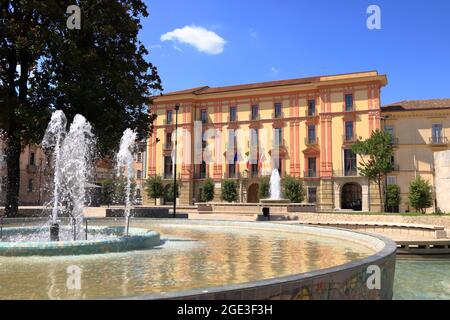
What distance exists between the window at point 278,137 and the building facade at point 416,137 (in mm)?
11059

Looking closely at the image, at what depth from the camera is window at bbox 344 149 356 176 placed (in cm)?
4175

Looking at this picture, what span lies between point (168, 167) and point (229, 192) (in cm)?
961

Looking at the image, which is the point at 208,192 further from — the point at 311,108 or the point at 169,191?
the point at 311,108

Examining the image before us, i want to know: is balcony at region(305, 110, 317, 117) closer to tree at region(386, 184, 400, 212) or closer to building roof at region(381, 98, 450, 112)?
building roof at region(381, 98, 450, 112)

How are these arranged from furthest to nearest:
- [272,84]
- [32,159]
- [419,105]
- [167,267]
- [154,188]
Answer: [32,159] → [272,84] → [154,188] → [419,105] → [167,267]

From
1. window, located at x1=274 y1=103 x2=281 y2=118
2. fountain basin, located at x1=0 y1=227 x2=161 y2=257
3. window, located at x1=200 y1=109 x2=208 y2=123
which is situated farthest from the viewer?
window, located at x1=200 y1=109 x2=208 y2=123

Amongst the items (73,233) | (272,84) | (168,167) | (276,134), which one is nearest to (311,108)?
(276,134)

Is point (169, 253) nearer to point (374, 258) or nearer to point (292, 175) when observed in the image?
point (374, 258)

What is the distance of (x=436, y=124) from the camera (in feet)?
142

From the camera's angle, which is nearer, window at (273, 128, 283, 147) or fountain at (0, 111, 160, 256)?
fountain at (0, 111, 160, 256)

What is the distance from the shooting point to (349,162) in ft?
139

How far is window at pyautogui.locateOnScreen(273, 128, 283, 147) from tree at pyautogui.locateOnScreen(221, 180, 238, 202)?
6750mm

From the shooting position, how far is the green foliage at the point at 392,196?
38503 millimetres

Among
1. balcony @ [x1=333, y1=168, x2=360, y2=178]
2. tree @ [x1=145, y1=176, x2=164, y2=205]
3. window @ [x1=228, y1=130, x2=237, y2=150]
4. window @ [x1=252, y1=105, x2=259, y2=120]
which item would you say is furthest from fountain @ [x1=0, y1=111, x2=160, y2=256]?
window @ [x1=252, y1=105, x2=259, y2=120]
